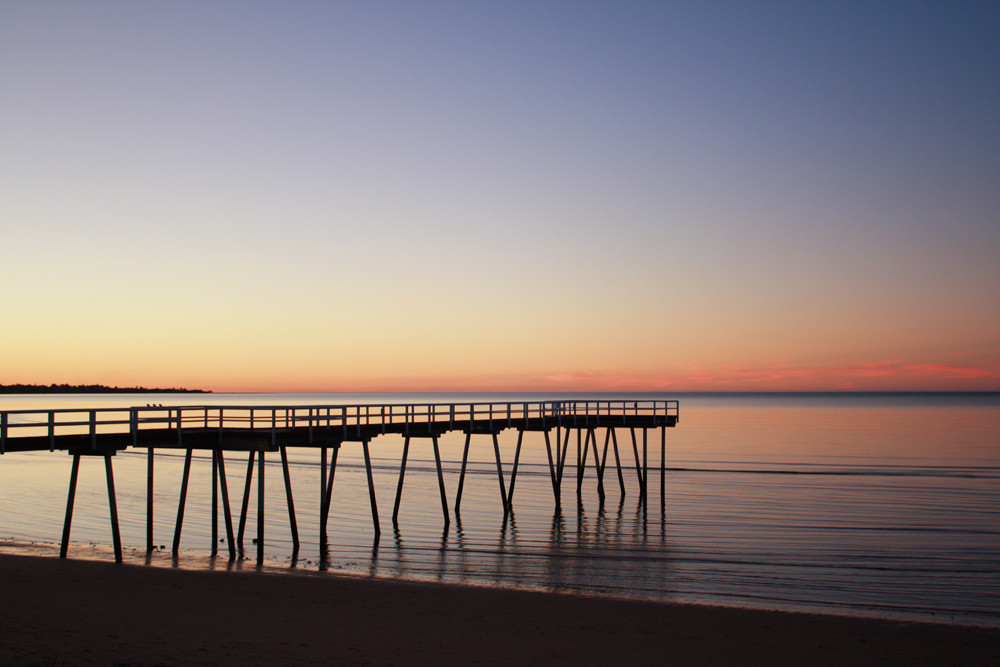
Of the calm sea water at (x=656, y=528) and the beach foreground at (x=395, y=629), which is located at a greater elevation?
the beach foreground at (x=395, y=629)

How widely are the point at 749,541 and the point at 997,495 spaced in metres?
18.3

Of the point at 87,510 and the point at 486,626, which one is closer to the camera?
the point at 486,626

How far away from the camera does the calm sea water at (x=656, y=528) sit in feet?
59.5

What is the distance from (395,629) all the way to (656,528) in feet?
54.2

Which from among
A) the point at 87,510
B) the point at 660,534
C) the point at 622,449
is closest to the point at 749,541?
the point at 660,534

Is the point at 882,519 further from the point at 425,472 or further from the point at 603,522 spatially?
the point at 425,472

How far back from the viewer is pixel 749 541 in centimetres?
2409

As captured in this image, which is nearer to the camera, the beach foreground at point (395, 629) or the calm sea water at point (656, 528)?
the beach foreground at point (395, 629)

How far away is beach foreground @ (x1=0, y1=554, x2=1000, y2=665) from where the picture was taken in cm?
1067

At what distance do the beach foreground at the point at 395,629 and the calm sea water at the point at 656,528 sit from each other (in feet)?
8.03

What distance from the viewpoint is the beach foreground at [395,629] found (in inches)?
420

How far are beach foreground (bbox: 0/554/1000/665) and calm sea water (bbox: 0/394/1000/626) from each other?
2.45m

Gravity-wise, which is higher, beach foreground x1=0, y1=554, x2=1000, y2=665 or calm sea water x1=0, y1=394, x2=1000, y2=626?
beach foreground x1=0, y1=554, x2=1000, y2=665

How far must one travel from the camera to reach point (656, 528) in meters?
27.3
